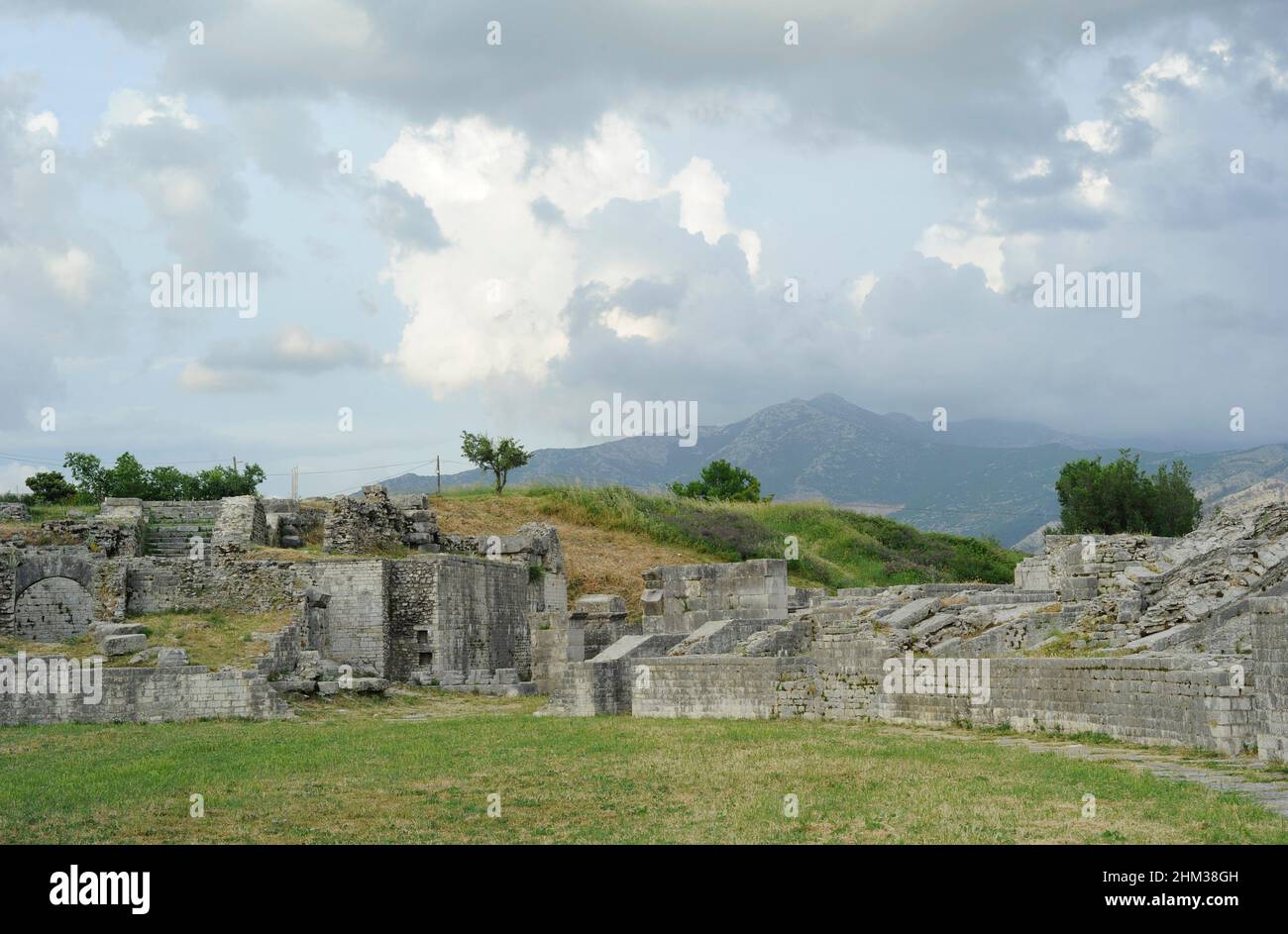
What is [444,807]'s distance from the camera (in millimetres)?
12453

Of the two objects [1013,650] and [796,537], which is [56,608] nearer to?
[1013,650]

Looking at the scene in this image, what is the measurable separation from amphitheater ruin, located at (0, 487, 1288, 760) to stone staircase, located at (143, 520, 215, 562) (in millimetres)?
102

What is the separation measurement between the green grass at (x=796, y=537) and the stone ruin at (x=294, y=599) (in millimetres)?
16650

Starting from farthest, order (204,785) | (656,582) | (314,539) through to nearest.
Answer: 1. (314,539)
2. (656,582)
3. (204,785)

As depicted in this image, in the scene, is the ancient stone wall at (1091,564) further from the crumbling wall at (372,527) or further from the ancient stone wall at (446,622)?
the crumbling wall at (372,527)

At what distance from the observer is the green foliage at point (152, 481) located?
50.0 metres

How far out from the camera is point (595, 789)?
13.4 m

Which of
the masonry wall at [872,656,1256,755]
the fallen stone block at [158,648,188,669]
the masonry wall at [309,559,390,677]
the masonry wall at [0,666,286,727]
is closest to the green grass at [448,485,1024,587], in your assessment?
the masonry wall at [309,559,390,677]

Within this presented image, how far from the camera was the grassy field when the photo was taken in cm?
1062
